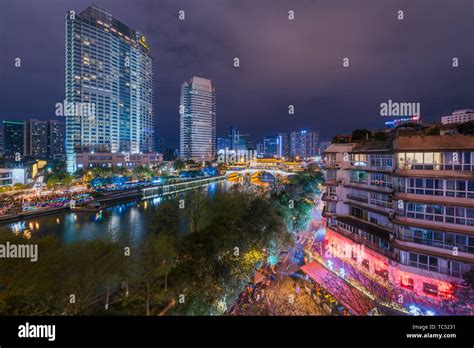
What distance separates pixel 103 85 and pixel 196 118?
65.3 feet

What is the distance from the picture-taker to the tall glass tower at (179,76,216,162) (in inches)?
1869

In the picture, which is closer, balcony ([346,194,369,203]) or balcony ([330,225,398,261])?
balcony ([330,225,398,261])

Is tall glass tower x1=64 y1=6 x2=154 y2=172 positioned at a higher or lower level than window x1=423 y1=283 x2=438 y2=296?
higher

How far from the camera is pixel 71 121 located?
27469 millimetres

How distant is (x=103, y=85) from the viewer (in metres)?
29.8

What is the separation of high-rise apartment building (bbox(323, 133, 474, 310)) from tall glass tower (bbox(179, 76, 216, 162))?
43431 mm

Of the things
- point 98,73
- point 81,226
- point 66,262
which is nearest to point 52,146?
point 98,73

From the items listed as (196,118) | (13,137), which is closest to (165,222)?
(196,118)

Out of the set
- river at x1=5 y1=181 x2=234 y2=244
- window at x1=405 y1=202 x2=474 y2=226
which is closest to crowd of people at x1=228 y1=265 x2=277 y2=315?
window at x1=405 y1=202 x2=474 y2=226

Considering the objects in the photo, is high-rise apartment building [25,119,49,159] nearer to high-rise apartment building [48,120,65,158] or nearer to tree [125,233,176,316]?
high-rise apartment building [48,120,65,158]

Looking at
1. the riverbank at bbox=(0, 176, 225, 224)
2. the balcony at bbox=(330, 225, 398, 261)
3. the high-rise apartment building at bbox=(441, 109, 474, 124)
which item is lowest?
the riverbank at bbox=(0, 176, 225, 224)

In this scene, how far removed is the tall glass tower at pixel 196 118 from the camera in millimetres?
47469

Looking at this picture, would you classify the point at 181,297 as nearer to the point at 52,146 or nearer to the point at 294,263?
the point at 294,263

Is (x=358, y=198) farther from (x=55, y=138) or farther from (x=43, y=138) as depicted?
(x=55, y=138)
